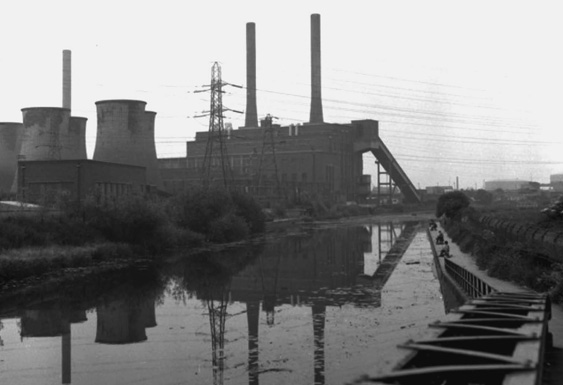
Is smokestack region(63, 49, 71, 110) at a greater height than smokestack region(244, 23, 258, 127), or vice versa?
smokestack region(244, 23, 258, 127)

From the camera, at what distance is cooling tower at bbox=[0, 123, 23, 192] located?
42794 mm

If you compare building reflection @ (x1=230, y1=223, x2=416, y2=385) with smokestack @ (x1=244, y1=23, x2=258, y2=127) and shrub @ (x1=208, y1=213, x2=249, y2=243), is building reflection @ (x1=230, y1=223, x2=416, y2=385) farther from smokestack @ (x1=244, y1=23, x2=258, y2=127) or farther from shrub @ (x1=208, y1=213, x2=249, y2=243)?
smokestack @ (x1=244, y1=23, x2=258, y2=127)

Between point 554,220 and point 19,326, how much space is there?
50.1ft

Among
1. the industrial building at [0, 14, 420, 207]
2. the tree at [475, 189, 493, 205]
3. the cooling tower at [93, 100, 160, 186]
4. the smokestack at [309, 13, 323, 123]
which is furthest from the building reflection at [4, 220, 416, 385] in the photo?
the tree at [475, 189, 493, 205]

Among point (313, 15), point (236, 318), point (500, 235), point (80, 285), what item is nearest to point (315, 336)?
point (236, 318)

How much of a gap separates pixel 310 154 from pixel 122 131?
3057 centimetres

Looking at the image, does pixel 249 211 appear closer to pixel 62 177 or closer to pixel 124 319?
pixel 62 177

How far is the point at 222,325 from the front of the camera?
34.5ft

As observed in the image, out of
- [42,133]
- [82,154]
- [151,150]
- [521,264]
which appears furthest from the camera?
[82,154]

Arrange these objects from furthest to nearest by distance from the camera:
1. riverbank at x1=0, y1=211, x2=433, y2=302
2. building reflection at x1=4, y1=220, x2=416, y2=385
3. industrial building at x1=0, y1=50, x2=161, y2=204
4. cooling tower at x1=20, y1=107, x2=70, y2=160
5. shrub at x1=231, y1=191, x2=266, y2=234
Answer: cooling tower at x1=20, y1=107, x2=70, y2=160 < shrub at x1=231, y1=191, x2=266, y2=234 < industrial building at x1=0, y1=50, x2=161, y2=204 < riverbank at x1=0, y1=211, x2=433, y2=302 < building reflection at x1=4, y1=220, x2=416, y2=385

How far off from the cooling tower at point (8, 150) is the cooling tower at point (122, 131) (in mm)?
9513

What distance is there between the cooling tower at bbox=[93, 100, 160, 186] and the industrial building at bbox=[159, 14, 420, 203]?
60.9 feet

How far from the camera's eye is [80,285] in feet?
51.7

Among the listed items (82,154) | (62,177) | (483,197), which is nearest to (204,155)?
(82,154)
